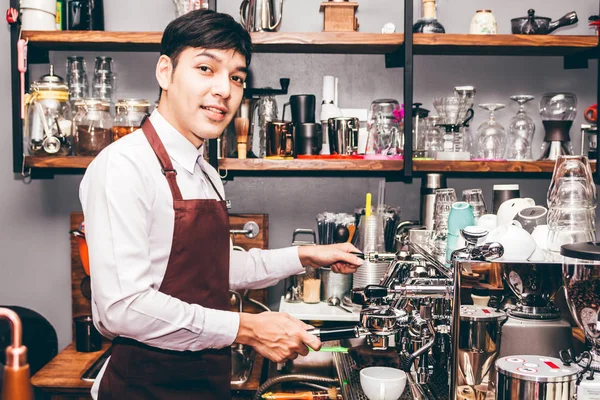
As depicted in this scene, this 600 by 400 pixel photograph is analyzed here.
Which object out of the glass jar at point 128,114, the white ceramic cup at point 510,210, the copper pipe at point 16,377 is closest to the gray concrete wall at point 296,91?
the glass jar at point 128,114

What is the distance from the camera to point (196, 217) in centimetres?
154

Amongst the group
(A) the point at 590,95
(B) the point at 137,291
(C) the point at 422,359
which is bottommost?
(C) the point at 422,359

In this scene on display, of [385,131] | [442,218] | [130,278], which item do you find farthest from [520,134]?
[130,278]

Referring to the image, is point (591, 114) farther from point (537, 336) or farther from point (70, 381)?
point (70, 381)

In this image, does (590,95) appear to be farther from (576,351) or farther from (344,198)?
(576,351)

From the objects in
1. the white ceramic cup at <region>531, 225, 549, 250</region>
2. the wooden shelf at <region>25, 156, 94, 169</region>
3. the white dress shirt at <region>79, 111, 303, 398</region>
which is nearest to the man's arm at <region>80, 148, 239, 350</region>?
the white dress shirt at <region>79, 111, 303, 398</region>

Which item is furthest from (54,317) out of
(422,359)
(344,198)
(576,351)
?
(576,351)

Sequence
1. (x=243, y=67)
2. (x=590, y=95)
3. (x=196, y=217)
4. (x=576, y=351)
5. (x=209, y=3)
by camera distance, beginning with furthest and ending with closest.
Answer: (x=590, y=95) < (x=209, y=3) < (x=243, y=67) < (x=196, y=217) < (x=576, y=351)

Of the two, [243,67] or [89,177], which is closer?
[89,177]

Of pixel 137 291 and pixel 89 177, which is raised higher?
pixel 89 177

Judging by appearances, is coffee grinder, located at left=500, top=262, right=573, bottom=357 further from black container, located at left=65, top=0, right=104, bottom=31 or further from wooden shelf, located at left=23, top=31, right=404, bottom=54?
black container, located at left=65, top=0, right=104, bottom=31

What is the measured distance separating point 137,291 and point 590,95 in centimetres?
219

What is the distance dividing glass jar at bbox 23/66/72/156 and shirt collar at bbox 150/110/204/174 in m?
0.88

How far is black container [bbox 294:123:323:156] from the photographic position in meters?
2.41
